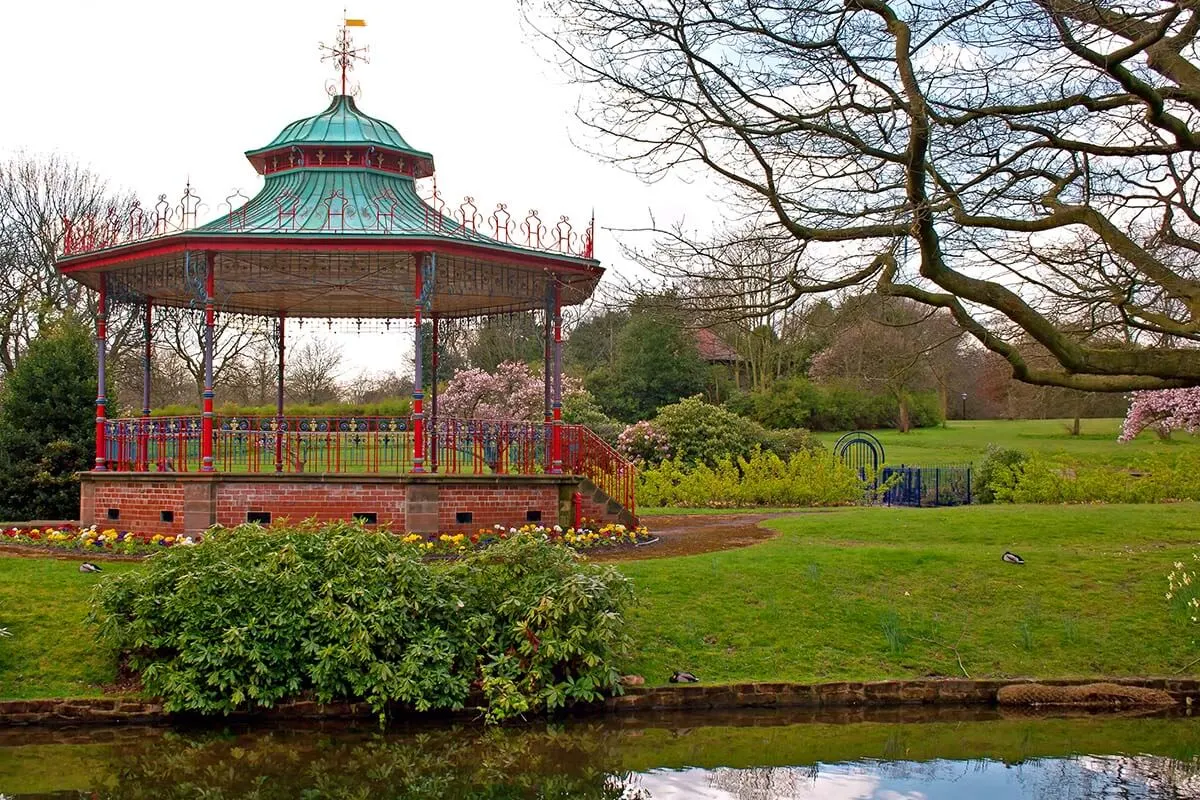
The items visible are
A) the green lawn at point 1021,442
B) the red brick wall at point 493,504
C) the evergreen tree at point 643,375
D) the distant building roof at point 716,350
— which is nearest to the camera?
the red brick wall at point 493,504

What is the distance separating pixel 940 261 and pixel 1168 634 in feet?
16.4

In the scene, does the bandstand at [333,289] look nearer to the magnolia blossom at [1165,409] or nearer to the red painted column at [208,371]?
the red painted column at [208,371]

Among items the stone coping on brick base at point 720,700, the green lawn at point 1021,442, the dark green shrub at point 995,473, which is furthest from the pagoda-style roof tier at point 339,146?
the green lawn at point 1021,442

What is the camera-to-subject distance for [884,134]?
11211mm

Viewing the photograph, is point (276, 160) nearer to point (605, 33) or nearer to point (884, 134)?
point (605, 33)

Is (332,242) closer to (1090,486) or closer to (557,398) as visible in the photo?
(557,398)

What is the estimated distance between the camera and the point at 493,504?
50.6ft

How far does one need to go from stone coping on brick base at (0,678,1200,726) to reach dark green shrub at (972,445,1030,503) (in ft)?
46.8

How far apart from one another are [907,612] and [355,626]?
19.5ft

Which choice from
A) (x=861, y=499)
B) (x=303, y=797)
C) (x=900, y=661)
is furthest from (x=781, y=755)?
(x=861, y=499)

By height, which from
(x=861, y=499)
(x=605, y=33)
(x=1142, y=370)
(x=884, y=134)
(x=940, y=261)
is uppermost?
(x=605, y=33)

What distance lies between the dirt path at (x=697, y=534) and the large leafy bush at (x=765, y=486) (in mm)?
2932

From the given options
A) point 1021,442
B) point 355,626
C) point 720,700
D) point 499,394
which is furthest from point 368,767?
point 1021,442

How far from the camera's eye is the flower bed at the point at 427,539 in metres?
14.3
